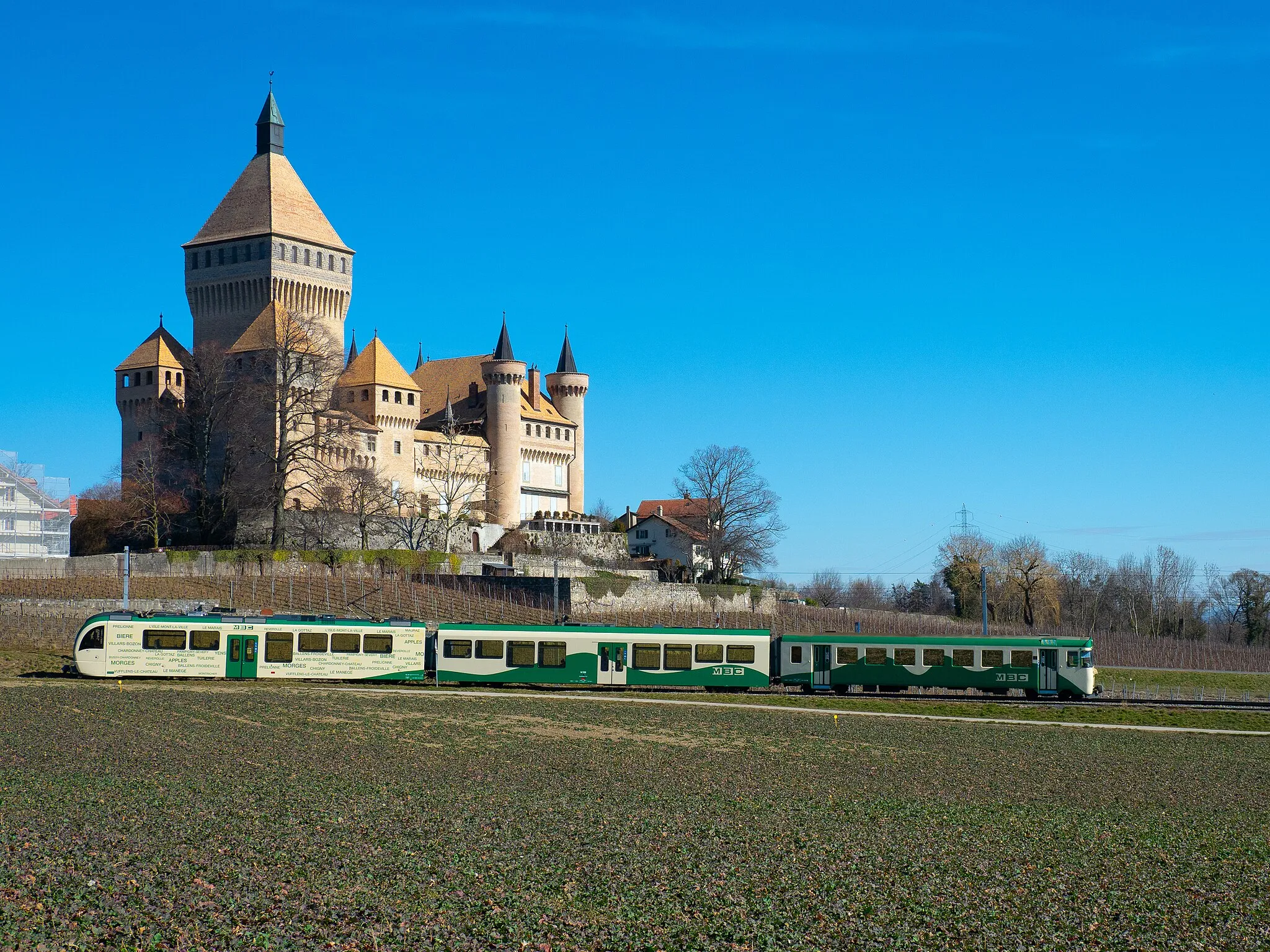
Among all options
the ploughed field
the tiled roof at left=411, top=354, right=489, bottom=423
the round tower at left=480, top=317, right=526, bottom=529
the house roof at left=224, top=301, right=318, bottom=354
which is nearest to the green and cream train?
the ploughed field

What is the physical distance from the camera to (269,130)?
10012 cm

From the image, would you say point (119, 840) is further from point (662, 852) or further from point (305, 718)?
point (305, 718)

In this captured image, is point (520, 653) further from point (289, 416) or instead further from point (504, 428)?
point (504, 428)

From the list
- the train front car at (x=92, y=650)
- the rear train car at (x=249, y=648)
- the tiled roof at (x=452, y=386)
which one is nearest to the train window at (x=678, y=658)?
the rear train car at (x=249, y=648)

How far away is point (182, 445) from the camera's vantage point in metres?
80.7

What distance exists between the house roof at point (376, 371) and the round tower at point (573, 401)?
20135mm

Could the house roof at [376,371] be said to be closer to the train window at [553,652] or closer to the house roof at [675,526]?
the house roof at [675,526]

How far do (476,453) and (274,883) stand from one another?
90088 mm

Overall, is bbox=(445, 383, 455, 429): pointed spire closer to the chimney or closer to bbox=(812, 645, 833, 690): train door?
the chimney

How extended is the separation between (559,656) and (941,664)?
12613 millimetres

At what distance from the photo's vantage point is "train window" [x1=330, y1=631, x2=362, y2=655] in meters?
43.8

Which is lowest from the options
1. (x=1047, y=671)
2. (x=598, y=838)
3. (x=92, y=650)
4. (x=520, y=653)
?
(x=598, y=838)

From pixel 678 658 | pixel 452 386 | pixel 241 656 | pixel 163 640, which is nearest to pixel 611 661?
pixel 678 658

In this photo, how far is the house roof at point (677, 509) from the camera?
104 meters
